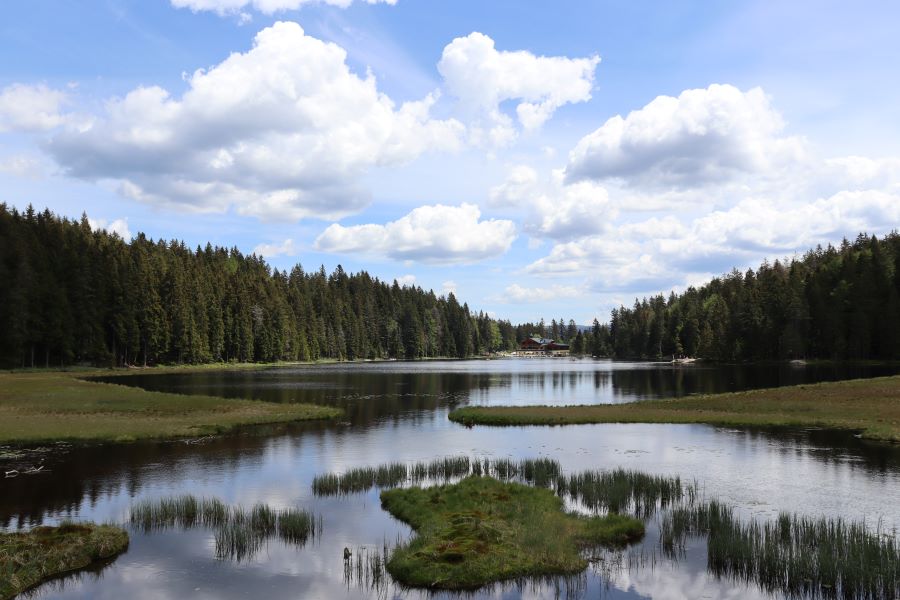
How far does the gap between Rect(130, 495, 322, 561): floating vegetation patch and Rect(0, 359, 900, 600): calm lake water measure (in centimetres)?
62

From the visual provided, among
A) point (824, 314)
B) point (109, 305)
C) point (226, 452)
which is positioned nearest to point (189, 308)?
point (109, 305)

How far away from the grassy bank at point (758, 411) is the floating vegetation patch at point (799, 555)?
29691 mm

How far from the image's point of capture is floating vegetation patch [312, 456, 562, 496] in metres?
31.0

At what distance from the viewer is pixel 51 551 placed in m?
20.4

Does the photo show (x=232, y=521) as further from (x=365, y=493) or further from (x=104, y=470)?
(x=104, y=470)

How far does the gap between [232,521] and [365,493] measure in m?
6.99

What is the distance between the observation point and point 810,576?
18.4 metres

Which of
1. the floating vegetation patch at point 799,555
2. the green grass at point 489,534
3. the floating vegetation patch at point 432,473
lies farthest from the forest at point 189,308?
the floating vegetation patch at point 799,555

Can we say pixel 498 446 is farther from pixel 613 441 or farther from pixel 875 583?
pixel 875 583

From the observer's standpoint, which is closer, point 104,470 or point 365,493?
point 365,493

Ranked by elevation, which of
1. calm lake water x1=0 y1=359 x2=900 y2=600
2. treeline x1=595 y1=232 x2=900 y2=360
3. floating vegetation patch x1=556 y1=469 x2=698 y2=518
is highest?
treeline x1=595 y1=232 x2=900 y2=360

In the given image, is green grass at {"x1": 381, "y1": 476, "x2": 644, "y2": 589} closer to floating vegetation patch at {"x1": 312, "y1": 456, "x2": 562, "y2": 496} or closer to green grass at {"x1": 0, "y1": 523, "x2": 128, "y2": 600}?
floating vegetation patch at {"x1": 312, "y1": 456, "x2": 562, "y2": 496}

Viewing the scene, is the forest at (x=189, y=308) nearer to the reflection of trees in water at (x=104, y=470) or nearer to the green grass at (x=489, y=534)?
the reflection of trees in water at (x=104, y=470)

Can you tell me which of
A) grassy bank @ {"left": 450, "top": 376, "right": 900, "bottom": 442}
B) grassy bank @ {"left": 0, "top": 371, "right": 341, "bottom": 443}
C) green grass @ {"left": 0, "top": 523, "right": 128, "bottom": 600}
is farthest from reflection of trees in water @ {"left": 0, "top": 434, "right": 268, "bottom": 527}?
grassy bank @ {"left": 450, "top": 376, "right": 900, "bottom": 442}
